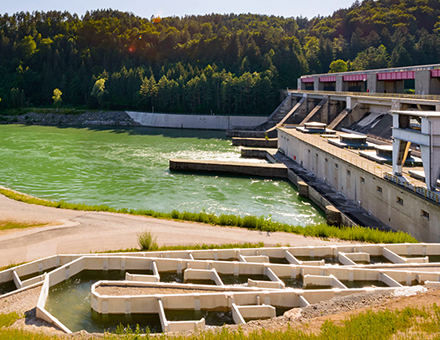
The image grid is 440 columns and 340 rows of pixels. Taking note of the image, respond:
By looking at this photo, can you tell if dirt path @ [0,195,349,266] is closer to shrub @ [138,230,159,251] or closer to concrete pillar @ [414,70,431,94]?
shrub @ [138,230,159,251]

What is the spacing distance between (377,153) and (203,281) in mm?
19638

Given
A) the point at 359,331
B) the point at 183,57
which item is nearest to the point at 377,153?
the point at 359,331

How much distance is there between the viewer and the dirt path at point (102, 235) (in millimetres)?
20062

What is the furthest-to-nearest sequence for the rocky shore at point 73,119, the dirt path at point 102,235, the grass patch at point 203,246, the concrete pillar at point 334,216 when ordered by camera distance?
the rocky shore at point 73,119 < the concrete pillar at point 334,216 < the dirt path at point 102,235 < the grass patch at point 203,246

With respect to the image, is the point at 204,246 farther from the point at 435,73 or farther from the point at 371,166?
the point at 435,73

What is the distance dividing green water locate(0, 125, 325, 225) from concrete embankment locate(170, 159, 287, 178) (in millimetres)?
1364

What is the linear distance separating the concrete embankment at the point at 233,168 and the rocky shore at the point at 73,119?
5055 centimetres

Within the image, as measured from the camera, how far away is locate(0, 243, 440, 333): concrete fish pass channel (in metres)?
14.1

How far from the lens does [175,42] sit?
12681 centimetres

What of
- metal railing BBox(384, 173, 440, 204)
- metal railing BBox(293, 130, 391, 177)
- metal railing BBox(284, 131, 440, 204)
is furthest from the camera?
metal railing BBox(293, 130, 391, 177)

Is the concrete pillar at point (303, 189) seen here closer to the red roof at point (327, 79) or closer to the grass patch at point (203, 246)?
the grass patch at point (203, 246)

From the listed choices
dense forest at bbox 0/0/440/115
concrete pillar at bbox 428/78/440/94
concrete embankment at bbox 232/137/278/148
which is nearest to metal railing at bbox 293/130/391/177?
concrete pillar at bbox 428/78/440/94

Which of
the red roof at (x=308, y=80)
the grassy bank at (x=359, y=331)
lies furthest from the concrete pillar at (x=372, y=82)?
the grassy bank at (x=359, y=331)

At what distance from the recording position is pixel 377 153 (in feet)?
104
